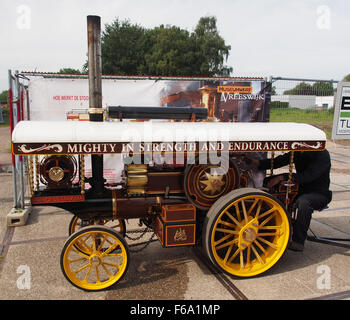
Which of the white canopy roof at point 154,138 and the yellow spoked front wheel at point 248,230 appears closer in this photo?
the white canopy roof at point 154,138

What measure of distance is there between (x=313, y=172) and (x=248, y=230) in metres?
1.19

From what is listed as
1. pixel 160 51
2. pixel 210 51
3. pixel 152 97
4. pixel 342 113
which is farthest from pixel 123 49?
pixel 342 113

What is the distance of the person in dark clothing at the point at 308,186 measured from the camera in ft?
13.4

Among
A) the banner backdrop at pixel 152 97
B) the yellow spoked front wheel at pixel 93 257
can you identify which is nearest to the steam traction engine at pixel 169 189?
the yellow spoked front wheel at pixel 93 257

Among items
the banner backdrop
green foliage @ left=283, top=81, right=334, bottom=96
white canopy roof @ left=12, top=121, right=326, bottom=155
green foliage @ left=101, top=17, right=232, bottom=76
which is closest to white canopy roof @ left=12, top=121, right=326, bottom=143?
white canopy roof @ left=12, top=121, right=326, bottom=155

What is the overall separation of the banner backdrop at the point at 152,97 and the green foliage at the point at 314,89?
26.6 inches

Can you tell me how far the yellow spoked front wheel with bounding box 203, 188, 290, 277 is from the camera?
3.58 meters

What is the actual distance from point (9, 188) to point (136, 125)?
213 inches

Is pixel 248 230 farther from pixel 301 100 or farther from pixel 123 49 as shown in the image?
pixel 123 49

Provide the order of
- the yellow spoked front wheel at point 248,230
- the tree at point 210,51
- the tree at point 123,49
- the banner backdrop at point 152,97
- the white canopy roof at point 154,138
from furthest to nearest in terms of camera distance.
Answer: the tree at point 210,51
the tree at point 123,49
the banner backdrop at point 152,97
the yellow spoked front wheel at point 248,230
the white canopy roof at point 154,138

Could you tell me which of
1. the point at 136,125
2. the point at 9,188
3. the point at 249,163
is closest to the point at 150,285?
the point at 136,125

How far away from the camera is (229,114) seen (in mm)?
6469

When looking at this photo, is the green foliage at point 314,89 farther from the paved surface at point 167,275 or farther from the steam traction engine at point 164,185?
the steam traction engine at point 164,185

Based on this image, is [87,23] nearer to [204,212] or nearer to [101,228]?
[101,228]
